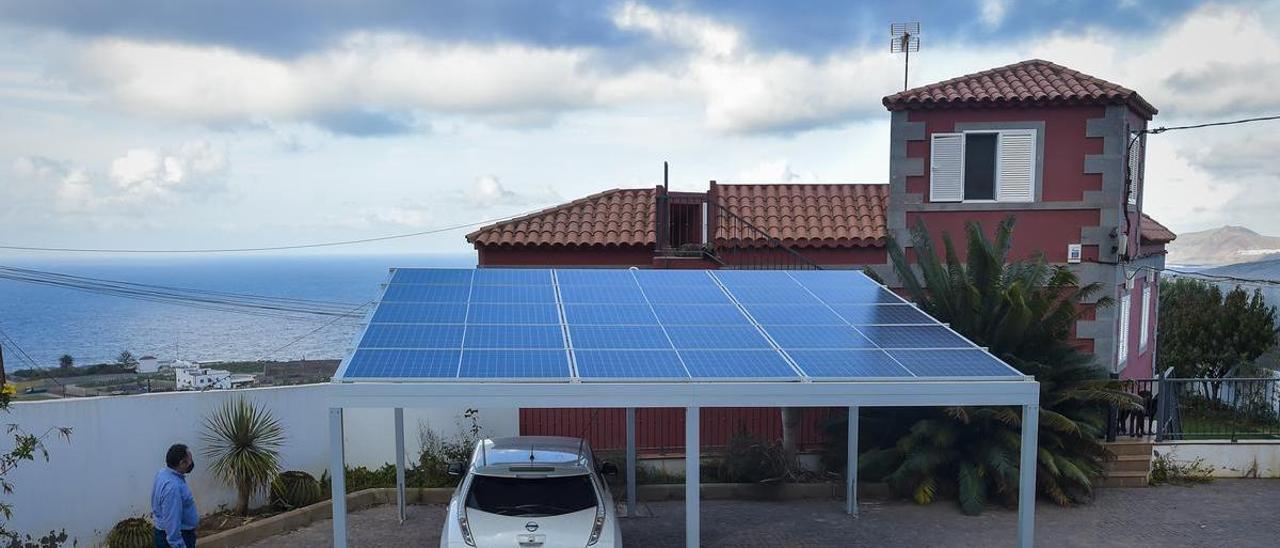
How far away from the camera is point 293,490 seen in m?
12.5

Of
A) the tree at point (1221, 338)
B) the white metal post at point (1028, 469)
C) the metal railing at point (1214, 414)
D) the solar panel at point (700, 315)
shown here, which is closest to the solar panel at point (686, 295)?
the solar panel at point (700, 315)

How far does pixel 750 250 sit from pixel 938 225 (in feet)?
11.2

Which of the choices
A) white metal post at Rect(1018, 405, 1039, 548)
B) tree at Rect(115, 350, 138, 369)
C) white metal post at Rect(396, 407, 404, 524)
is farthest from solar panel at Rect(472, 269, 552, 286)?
tree at Rect(115, 350, 138, 369)

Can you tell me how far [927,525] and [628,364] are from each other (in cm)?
599

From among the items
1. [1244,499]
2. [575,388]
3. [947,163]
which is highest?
[947,163]

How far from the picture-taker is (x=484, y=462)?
979cm

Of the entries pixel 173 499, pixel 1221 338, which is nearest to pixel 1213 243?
pixel 1221 338

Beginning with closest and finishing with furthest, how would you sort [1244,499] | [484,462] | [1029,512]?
1. [1029,512]
2. [484,462]
3. [1244,499]

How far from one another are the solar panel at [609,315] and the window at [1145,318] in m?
13.9

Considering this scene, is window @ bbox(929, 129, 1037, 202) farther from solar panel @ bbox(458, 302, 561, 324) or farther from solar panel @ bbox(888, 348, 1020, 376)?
solar panel @ bbox(458, 302, 561, 324)

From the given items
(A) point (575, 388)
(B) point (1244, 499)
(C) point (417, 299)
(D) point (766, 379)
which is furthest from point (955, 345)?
(B) point (1244, 499)

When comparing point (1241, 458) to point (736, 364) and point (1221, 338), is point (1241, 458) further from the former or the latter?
point (1221, 338)

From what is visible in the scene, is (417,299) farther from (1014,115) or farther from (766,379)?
(1014,115)

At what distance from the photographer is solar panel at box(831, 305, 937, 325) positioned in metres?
10.8
